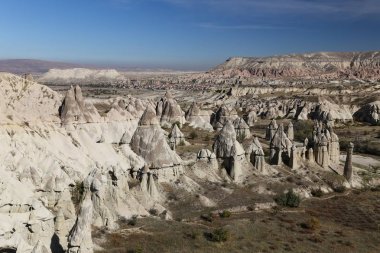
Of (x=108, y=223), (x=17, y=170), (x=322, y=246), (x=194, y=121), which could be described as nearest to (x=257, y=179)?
(x=322, y=246)

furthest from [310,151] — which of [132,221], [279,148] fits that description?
[132,221]

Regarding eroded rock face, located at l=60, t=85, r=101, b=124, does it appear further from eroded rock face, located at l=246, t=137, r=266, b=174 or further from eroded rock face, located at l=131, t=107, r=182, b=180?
eroded rock face, located at l=246, t=137, r=266, b=174

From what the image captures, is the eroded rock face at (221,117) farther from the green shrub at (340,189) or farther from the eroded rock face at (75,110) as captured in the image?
the eroded rock face at (75,110)

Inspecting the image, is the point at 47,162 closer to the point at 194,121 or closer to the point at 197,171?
the point at 197,171

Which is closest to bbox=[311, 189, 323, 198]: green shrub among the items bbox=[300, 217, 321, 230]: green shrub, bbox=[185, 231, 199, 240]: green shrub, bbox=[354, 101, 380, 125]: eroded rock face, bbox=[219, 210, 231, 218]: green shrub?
bbox=[300, 217, 321, 230]: green shrub

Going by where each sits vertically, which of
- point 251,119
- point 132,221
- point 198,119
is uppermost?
point 198,119

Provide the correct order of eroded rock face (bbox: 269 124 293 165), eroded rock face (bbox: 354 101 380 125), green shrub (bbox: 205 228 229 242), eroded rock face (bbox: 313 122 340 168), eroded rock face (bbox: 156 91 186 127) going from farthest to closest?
eroded rock face (bbox: 354 101 380 125)
eroded rock face (bbox: 156 91 186 127)
eroded rock face (bbox: 313 122 340 168)
eroded rock face (bbox: 269 124 293 165)
green shrub (bbox: 205 228 229 242)

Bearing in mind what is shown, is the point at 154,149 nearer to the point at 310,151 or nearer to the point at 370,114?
the point at 310,151
